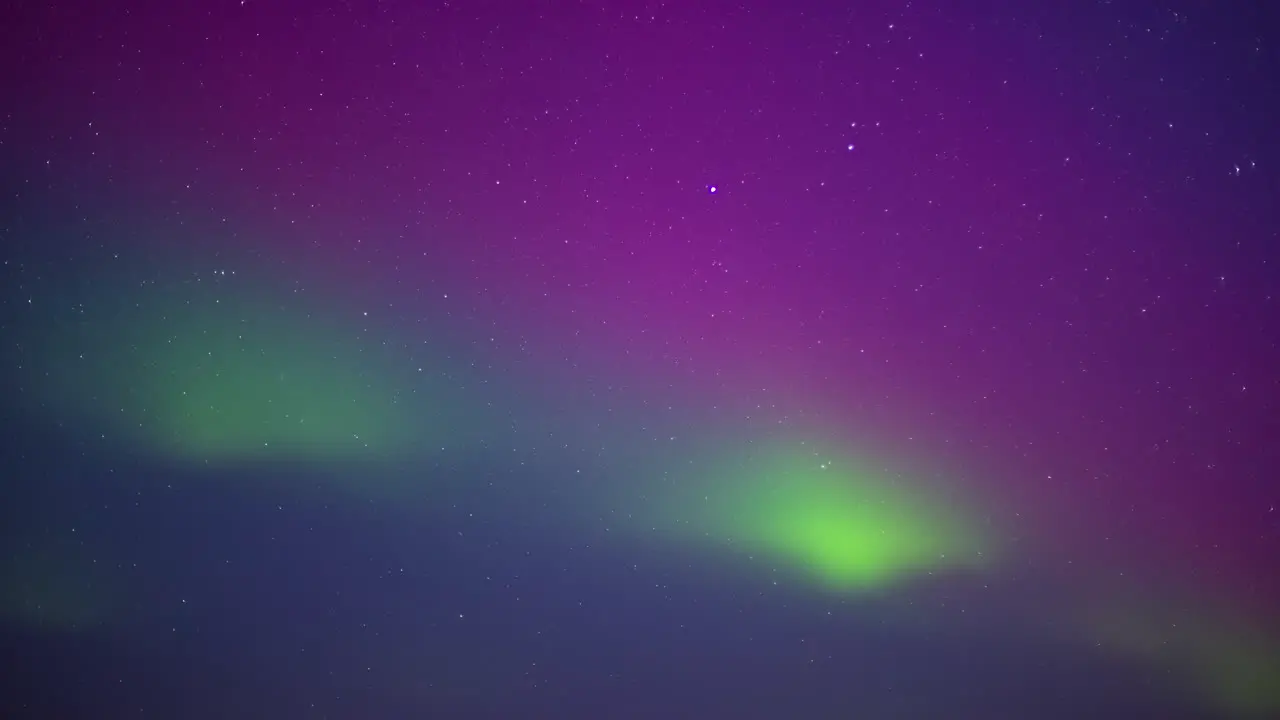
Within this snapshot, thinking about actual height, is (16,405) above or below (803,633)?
above

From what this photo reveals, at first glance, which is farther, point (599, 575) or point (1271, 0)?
point (599, 575)

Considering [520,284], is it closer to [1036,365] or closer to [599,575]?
[599,575]

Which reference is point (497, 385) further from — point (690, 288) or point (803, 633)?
point (803, 633)

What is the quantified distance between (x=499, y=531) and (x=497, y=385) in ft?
0.87

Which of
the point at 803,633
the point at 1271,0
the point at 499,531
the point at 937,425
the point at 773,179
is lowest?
the point at 803,633

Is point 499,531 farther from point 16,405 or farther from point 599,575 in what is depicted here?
point 16,405

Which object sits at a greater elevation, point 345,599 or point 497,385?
point 497,385

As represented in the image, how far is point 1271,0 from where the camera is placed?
1.15 meters

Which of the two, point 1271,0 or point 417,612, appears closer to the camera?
point 1271,0

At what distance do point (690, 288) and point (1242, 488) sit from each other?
3.39 ft

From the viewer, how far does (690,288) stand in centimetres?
123

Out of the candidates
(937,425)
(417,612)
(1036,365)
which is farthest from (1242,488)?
(417,612)

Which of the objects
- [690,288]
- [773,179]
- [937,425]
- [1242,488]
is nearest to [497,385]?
[690,288]

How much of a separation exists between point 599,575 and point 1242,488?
115 centimetres
